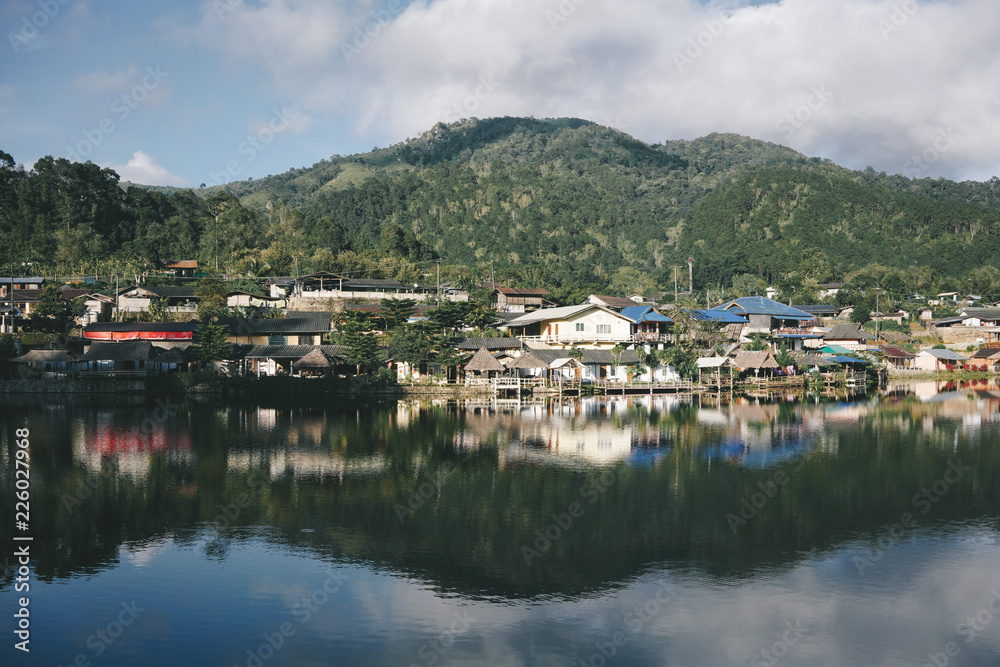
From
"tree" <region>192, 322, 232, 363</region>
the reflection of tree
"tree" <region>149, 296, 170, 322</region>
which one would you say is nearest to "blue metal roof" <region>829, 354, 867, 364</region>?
the reflection of tree

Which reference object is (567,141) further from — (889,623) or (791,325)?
(889,623)

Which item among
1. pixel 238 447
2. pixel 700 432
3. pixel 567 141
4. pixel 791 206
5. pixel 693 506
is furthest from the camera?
pixel 567 141

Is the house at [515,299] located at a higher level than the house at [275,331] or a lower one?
higher

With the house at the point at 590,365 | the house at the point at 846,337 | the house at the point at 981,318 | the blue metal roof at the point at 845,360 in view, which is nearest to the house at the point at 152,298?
the house at the point at 590,365

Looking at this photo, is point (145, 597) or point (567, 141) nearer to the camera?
point (145, 597)

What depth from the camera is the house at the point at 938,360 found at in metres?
58.6

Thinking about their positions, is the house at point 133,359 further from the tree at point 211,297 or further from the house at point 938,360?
the house at point 938,360

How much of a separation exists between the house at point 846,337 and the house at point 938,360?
157 inches

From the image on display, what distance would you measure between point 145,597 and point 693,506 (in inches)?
516

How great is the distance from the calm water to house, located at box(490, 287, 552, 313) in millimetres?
36035

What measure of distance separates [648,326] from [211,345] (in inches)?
1068

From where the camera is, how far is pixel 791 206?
380ft

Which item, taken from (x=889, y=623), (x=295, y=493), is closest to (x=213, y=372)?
(x=295, y=493)

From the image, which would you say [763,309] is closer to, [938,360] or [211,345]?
[938,360]
